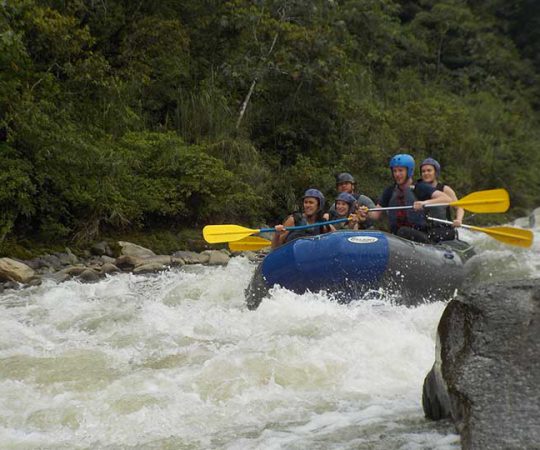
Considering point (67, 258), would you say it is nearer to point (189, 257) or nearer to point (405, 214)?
point (189, 257)

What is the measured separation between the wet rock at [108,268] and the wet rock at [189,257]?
1.30 m

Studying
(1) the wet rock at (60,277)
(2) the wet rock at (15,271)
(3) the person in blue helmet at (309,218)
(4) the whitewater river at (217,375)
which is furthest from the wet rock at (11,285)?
(3) the person in blue helmet at (309,218)

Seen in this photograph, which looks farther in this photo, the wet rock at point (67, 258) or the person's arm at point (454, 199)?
the wet rock at point (67, 258)

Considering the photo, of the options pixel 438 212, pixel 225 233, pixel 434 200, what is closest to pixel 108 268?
pixel 225 233

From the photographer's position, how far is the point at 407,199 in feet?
23.2

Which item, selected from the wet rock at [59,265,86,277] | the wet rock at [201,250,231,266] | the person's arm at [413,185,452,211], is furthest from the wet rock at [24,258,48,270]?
the person's arm at [413,185,452,211]

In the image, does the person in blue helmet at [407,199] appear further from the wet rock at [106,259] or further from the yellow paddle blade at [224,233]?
the wet rock at [106,259]

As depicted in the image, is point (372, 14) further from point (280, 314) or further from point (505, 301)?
point (505, 301)

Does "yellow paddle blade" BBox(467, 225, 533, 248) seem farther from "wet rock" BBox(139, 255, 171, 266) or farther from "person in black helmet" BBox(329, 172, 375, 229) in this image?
"wet rock" BBox(139, 255, 171, 266)

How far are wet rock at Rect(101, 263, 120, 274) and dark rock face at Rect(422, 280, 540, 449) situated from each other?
22.5 ft

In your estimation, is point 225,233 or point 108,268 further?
point 108,268

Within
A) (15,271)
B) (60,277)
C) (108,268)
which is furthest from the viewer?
(108,268)

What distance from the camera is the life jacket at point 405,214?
7078 millimetres

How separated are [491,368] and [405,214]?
14.8 ft
